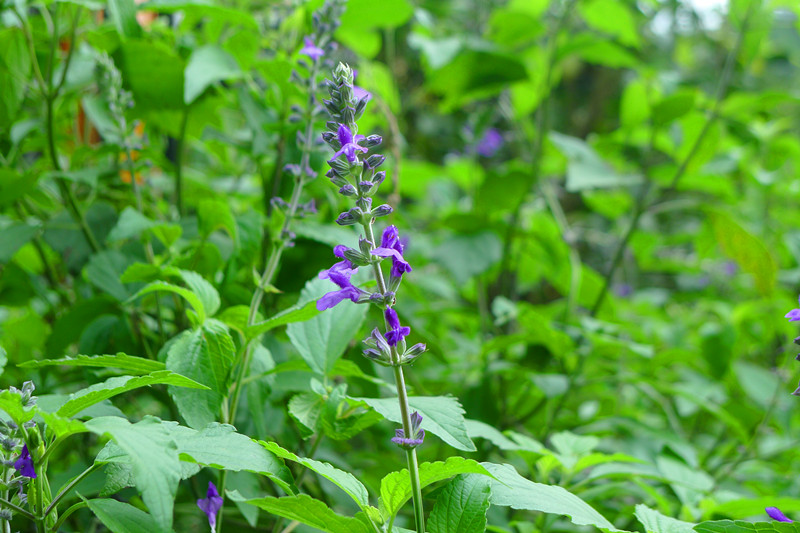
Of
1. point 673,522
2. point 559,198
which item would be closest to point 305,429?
point 673,522

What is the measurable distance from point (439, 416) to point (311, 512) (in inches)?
5.8

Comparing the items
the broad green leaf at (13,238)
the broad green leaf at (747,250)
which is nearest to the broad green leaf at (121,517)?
the broad green leaf at (13,238)

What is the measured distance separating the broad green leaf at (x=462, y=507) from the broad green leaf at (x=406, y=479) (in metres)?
0.03

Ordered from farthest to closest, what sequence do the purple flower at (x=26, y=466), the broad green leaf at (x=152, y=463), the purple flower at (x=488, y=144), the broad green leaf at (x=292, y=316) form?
the purple flower at (x=488, y=144)
the broad green leaf at (x=292, y=316)
the purple flower at (x=26, y=466)
the broad green leaf at (x=152, y=463)

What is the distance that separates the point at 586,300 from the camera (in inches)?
63.6

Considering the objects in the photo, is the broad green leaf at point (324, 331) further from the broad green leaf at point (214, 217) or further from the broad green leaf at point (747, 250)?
the broad green leaf at point (747, 250)

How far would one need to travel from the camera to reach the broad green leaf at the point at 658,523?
2.08 feet

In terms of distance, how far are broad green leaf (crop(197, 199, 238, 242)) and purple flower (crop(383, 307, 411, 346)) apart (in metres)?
0.37

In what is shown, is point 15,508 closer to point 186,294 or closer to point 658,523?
point 186,294

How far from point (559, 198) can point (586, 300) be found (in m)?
2.29

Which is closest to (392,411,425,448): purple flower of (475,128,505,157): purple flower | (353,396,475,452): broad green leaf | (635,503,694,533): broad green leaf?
(353,396,475,452): broad green leaf

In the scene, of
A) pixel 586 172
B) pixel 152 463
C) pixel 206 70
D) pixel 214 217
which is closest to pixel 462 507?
pixel 152 463

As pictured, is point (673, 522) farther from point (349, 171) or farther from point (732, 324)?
point (732, 324)

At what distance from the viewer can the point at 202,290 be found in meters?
0.74
